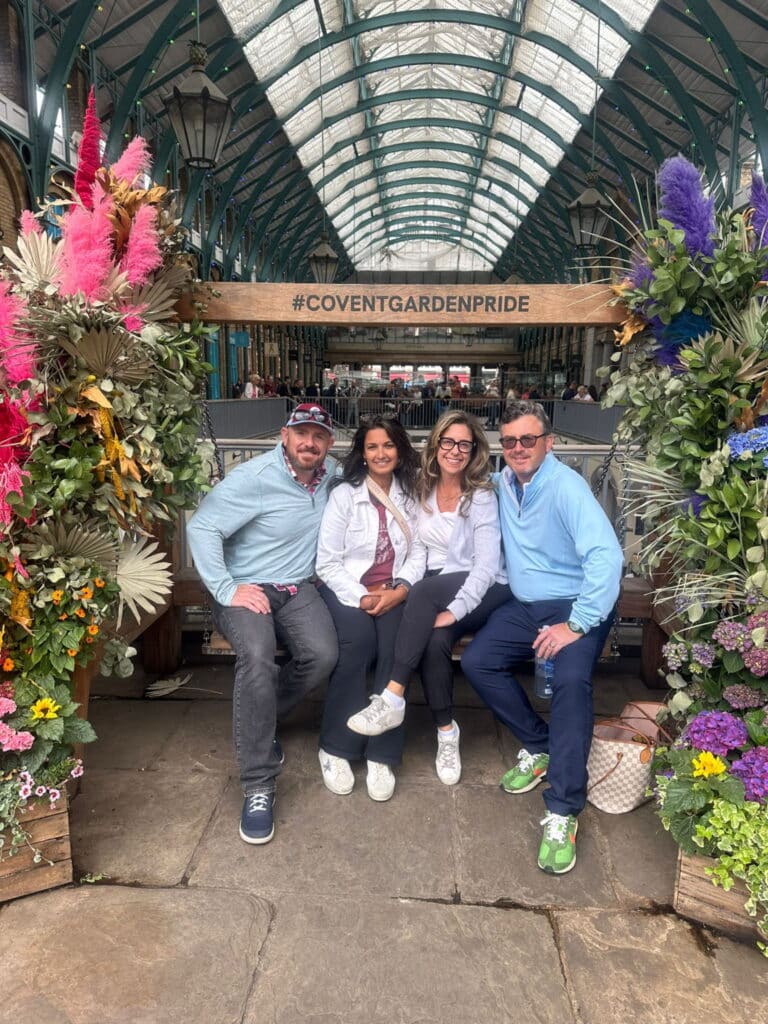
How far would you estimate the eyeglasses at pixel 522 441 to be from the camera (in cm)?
277

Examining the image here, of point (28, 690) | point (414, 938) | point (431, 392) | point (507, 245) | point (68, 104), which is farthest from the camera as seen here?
point (507, 245)

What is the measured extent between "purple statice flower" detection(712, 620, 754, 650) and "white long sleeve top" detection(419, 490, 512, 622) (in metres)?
0.93

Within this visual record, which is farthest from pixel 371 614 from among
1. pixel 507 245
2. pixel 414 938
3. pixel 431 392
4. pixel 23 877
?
pixel 507 245

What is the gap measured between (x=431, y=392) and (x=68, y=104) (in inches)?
667

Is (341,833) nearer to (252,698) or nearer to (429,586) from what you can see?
(252,698)

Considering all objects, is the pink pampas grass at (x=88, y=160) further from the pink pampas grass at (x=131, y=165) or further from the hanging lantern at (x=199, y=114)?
the hanging lantern at (x=199, y=114)

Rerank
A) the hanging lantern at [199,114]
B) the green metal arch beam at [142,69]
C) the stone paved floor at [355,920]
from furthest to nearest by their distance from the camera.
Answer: the green metal arch beam at [142,69] → the hanging lantern at [199,114] → the stone paved floor at [355,920]

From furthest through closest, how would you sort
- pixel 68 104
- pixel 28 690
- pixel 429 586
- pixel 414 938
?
pixel 68 104
pixel 429 586
pixel 28 690
pixel 414 938

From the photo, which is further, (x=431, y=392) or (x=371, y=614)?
(x=431, y=392)

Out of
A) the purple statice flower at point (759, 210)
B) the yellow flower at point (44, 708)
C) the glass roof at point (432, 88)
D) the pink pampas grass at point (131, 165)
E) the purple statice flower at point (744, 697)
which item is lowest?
the yellow flower at point (44, 708)

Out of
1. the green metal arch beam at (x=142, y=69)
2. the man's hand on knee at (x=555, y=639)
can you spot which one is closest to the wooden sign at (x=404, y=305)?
the man's hand on knee at (x=555, y=639)

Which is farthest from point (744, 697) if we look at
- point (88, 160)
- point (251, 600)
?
point (88, 160)

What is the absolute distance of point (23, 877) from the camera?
2154mm

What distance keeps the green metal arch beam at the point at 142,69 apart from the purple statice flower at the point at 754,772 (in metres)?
14.2
